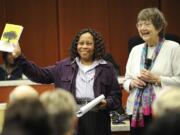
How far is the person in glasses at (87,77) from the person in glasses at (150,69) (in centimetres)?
17

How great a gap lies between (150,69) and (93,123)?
0.58 metres

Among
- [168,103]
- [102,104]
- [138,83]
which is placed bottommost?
[102,104]

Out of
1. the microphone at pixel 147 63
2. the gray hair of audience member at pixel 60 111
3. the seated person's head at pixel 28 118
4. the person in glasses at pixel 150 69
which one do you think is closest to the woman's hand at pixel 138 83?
the person in glasses at pixel 150 69

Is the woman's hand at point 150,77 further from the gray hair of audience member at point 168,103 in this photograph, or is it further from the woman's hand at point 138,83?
the gray hair of audience member at point 168,103

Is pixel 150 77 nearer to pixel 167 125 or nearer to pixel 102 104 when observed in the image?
pixel 102 104

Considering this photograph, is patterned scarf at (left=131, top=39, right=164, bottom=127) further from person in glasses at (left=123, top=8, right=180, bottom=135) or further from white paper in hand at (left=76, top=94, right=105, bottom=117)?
white paper in hand at (left=76, top=94, right=105, bottom=117)

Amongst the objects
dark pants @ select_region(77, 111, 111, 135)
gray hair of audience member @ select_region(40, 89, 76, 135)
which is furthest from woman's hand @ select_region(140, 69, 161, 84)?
gray hair of audience member @ select_region(40, 89, 76, 135)

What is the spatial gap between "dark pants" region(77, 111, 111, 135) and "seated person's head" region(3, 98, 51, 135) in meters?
1.62

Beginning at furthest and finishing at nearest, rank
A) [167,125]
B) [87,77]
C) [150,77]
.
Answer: [87,77] < [150,77] < [167,125]

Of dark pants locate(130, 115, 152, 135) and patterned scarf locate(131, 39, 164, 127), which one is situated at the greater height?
patterned scarf locate(131, 39, 164, 127)

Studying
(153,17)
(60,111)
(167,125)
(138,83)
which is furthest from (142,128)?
(167,125)

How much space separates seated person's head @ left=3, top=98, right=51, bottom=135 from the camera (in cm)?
144

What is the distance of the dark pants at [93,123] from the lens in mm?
3148

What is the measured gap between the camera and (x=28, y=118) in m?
1.46
